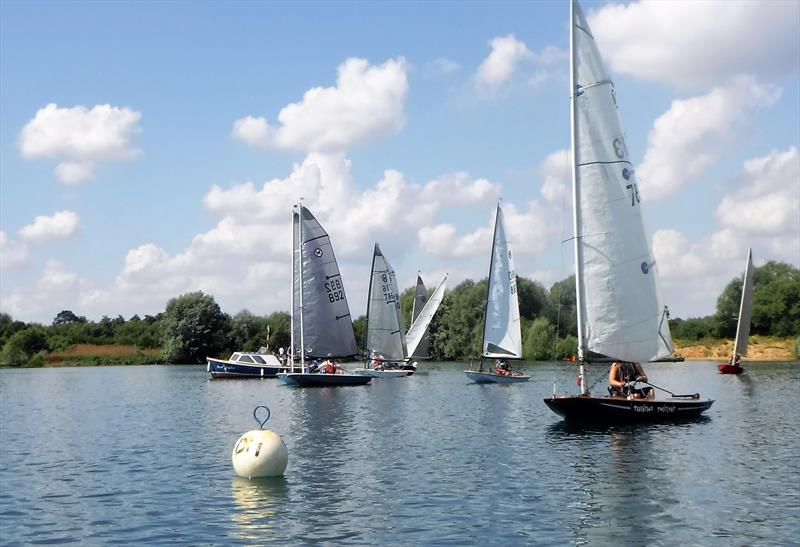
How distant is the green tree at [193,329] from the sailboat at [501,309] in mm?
74343

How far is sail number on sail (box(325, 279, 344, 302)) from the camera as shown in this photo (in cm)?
6594

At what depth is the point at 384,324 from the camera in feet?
257

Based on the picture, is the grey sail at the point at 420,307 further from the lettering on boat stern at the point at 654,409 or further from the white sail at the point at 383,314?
the lettering on boat stern at the point at 654,409

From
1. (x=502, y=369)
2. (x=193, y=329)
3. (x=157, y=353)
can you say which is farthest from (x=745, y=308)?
(x=157, y=353)

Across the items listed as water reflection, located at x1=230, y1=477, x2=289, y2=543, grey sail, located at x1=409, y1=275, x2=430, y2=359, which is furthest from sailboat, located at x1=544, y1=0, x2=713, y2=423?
grey sail, located at x1=409, y1=275, x2=430, y2=359

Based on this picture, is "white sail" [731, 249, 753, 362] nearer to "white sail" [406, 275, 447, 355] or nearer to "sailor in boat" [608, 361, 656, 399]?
"white sail" [406, 275, 447, 355]

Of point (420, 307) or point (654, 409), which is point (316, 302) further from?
point (654, 409)

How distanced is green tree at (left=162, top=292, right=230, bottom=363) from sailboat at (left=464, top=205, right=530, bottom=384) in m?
74.3

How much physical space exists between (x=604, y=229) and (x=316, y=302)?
35298 millimetres

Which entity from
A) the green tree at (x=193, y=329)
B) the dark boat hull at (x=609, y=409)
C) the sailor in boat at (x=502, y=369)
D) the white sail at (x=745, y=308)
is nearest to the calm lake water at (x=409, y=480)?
the dark boat hull at (x=609, y=409)

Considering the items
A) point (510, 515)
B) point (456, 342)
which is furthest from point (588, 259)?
point (456, 342)

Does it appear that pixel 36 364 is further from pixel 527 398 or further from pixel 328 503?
pixel 328 503

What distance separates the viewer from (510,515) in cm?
1802

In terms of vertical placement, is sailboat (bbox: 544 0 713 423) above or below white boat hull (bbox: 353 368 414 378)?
above
